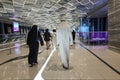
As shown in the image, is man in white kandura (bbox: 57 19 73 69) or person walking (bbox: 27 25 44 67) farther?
person walking (bbox: 27 25 44 67)

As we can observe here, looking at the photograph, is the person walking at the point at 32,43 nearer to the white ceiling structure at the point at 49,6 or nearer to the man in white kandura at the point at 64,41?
the man in white kandura at the point at 64,41

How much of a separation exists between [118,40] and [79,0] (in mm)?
6060

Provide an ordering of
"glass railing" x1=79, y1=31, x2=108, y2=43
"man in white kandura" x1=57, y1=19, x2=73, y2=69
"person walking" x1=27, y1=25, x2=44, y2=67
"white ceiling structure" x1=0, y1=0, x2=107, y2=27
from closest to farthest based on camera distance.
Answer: "man in white kandura" x1=57, y1=19, x2=73, y2=69
"person walking" x1=27, y1=25, x2=44, y2=67
"white ceiling structure" x1=0, y1=0, x2=107, y2=27
"glass railing" x1=79, y1=31, x2=108, y2=43

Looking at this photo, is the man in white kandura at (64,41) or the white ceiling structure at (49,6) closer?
the man in white kandura at (64,41)

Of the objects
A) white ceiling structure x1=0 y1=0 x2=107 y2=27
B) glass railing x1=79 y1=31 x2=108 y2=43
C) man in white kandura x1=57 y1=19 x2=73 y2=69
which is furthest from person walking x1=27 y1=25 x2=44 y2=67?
glass railing x1=79 y1=31 x2=108 y2=43

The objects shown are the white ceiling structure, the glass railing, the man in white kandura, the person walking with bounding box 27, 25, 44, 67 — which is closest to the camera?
the man in white kandura

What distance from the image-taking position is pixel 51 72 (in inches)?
225

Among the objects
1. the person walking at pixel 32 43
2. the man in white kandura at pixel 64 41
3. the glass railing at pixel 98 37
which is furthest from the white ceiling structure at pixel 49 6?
the man in white kandura at pixel 64 41

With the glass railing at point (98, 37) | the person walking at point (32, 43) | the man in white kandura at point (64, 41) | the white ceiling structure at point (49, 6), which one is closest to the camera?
the man in white kandura at point (64, 41)

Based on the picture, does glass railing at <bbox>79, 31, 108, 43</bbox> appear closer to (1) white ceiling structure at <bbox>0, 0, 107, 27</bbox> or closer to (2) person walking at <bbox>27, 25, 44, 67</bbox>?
(1) white ceiling structure at <bbox>0, 0, 107, 27</bbox>

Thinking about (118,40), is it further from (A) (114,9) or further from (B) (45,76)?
(B) (45,76)

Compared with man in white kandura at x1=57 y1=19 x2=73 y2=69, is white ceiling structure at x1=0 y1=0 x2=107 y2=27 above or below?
above

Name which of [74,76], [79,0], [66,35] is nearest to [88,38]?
[79,0]

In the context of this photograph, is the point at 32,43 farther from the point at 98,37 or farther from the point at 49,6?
the point at 49,6
